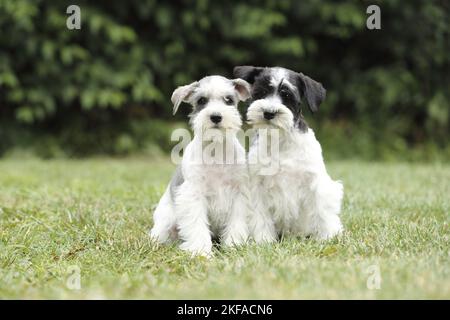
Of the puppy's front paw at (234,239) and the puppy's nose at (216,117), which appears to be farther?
the puppy's front paw at (234,239)

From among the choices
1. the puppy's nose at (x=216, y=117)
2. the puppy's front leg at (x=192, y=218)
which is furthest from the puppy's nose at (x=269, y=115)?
the puppy's front leg at (x=192, y=218)

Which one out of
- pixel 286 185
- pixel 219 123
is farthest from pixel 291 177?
pixel 219 123

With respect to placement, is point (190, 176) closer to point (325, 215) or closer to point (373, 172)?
point (325, 215)

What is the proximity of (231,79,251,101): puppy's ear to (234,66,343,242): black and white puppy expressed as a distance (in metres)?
0.06

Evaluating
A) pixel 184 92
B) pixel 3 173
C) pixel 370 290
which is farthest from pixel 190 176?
pixel 3 173

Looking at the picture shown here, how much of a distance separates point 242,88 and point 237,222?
1.13 metres

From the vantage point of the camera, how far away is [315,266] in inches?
166

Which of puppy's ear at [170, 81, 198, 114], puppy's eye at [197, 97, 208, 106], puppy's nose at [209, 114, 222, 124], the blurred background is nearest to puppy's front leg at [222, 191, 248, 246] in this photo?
puppy's nose at [209, 114, 222, 124]

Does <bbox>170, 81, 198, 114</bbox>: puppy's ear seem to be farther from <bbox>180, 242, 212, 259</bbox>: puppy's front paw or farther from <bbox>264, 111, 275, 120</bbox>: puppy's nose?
<bbox>180, 242, 212, 259</bbox>: puppy's front paw

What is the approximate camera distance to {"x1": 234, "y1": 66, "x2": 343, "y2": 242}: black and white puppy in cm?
525

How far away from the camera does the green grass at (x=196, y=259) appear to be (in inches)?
154

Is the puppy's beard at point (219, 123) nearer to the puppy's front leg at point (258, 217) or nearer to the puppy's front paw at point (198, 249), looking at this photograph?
the puppy's front leg at point (258, 217)

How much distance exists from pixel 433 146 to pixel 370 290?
421 inches

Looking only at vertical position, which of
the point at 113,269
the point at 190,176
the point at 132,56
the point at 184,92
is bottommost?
the point at 113,269
